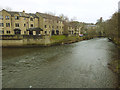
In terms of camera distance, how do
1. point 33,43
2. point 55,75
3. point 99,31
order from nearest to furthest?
point 55,75 → point 33,43 → point 99,31

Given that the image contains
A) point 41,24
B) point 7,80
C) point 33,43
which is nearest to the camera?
point 7,80

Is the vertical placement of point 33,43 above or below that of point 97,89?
above

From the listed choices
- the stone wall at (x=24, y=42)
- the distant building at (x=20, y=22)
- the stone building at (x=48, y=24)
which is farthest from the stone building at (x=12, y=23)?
the stone wall at (x=24, y=42)

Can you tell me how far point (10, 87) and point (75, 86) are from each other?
19.2ft

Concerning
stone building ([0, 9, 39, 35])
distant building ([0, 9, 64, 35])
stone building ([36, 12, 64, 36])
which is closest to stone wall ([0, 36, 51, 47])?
distant building ([0, 9, 64, 35])

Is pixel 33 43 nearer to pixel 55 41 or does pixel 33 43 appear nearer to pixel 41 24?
pixel 55 41

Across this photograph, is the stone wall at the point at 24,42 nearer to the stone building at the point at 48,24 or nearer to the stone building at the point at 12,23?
the stone building at the point at 12,23

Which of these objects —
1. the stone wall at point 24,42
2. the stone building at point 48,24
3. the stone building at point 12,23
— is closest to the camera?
the stone wall at point 24,42

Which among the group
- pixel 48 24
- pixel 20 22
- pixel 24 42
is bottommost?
pixel 24 42

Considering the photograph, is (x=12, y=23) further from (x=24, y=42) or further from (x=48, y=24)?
(x=48, y=24)

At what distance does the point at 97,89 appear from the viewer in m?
7.85

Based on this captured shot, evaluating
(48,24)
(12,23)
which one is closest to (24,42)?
(12,23)

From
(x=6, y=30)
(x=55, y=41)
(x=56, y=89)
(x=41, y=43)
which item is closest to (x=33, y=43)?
(x=41, y=43)

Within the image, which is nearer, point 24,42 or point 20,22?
point 24,42
